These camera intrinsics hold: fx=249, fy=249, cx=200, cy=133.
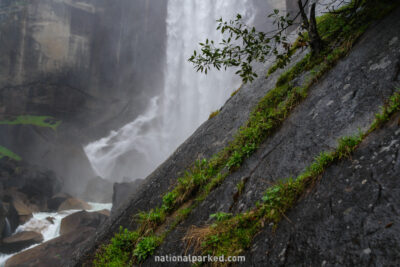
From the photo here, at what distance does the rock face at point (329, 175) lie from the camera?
1734mm

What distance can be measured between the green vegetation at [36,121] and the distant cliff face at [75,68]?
3.34 feet

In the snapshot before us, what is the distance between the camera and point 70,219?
21.5m

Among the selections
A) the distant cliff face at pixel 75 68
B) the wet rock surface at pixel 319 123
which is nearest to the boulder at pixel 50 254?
the wet rock surface at pixel 319 123

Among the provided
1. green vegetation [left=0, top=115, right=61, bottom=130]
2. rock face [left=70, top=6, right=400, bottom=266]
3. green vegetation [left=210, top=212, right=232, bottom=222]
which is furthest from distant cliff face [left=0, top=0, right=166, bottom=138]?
green vegetation [left=210, top=212, right=232, bottom=222]

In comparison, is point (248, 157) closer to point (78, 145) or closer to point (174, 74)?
point (78, 145)

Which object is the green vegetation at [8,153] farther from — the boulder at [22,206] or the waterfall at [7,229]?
the waterfall at [7,229]

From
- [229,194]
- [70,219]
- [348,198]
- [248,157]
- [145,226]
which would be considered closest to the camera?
[348,198]

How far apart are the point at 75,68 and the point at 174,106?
19.0 meters

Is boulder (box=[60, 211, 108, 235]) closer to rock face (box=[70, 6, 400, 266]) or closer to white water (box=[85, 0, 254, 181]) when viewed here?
rock face (box=[70, 6, 400, 266])

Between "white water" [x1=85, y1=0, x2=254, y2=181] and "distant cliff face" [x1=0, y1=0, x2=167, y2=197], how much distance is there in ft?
8.78

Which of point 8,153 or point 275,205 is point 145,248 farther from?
point 8,153

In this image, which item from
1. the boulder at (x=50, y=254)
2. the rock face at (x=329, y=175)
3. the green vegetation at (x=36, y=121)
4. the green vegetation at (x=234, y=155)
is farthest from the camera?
the green vegetation at (x=36, y=121)

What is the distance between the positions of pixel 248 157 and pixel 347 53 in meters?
2.23

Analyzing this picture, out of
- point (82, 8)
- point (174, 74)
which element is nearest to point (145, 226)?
point (174, 74)
